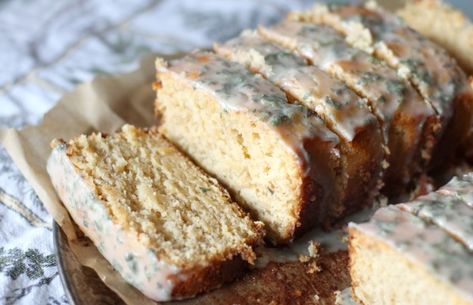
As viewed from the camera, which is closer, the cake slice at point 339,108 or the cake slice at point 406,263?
the cake slice at point 406,263

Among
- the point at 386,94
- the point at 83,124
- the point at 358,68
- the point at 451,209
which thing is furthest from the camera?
the point at 83,124

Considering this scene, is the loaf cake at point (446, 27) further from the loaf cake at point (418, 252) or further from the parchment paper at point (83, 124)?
the parchment paper at point (83, 124)

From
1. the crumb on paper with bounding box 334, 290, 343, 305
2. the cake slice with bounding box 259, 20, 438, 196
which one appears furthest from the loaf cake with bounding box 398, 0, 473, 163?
the crumb on paper with bounding box 334, 290, 343, 305

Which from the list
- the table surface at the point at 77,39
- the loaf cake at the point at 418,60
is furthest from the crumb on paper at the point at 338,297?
the table surface at the point at 77,39

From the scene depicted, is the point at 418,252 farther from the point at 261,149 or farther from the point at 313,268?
the point at 261,149

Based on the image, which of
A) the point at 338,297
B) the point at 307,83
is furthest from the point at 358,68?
the point at 338,297

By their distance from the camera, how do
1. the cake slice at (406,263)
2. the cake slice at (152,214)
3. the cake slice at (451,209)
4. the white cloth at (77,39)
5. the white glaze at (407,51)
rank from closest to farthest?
the cake slice at (406,263) → the cake slice at (451,209) → the cake slice at (152,214) → the white glaze at (407,51) → the white cloth at (77,39)

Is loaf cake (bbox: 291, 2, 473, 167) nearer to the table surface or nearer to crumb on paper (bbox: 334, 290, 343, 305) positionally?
crumb on paper (bbox: 334, 290, 343, 305)
